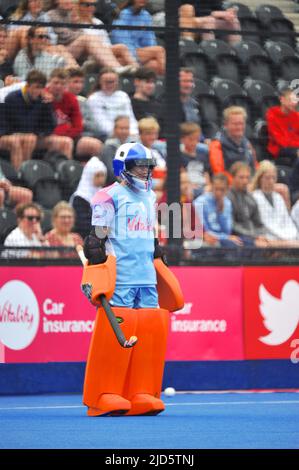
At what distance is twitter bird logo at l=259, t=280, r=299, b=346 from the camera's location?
1194cm

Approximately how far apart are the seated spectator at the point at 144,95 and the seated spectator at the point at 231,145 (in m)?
0.75

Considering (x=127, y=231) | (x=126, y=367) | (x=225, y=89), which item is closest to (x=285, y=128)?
(x=225, y=89)

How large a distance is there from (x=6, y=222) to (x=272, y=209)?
2800 millimetres

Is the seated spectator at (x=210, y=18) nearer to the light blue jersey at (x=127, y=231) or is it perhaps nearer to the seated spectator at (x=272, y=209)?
the seated spectator at (x=272, y=209)

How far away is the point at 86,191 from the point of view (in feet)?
39.5

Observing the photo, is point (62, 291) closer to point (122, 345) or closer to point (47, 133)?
point (47, 133)

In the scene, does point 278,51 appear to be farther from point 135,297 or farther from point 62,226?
point 135,297

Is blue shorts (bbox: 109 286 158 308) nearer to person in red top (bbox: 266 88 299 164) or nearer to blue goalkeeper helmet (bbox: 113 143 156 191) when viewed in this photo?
blue goalkeeper helmet (bbox: 113 143 156 191)

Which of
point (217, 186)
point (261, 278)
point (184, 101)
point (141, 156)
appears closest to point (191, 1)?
point (184, 101)

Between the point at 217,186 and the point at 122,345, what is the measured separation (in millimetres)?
3995

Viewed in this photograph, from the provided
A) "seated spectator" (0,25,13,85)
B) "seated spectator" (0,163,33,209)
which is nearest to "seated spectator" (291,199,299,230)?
"seated spectator" (0,163,33,209)

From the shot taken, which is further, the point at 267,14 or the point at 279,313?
the point at 267,14

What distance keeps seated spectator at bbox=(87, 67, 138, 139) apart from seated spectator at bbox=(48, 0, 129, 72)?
0.16 meters

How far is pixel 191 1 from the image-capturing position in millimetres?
12570
